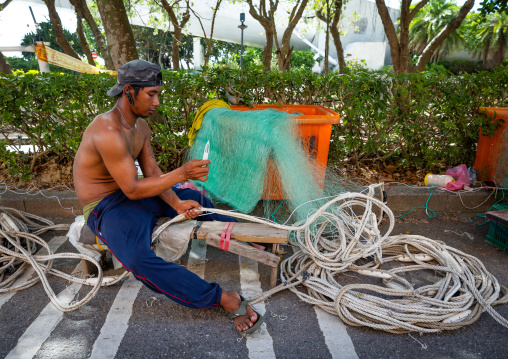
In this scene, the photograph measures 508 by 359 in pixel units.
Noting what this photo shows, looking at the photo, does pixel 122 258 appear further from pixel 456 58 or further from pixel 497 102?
pixel 456 58

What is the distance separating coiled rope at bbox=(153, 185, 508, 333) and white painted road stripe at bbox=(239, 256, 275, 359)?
157 mm

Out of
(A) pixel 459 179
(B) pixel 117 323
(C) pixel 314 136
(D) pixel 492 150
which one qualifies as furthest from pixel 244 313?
(D) pixel 492 150

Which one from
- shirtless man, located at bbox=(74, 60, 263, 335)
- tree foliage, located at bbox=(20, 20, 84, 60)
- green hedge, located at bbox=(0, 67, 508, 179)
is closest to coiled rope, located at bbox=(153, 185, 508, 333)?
shirtless man, located at bbox=(74, 60, 263, 335)

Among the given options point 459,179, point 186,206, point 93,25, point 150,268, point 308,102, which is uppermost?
point 93,25

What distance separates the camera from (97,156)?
232 centimetres

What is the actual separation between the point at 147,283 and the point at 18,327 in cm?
83

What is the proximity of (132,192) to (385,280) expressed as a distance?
1909mm

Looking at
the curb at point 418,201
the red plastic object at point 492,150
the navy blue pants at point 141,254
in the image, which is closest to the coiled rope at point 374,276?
the navy blue pants at point 141,254

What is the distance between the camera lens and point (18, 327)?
2.19m

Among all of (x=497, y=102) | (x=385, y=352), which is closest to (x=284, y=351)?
(x=385, y=352)

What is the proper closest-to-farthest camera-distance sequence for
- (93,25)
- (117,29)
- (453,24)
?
1. (117,29)
2. (453,24)
3. (93,25)

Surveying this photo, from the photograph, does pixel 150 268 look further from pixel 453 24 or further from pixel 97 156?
pixel 453 24

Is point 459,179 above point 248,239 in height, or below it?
below

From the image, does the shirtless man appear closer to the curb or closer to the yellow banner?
the curb
